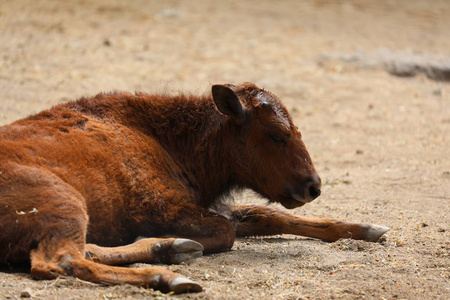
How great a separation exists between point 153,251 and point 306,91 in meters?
8.51

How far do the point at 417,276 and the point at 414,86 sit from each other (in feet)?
32.3

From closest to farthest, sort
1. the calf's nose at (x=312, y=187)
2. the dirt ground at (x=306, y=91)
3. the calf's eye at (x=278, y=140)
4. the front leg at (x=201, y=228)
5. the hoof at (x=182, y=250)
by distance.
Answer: the dirt ground at (x=306, y=91)
the hoof at (x=182, y=250)
the front leg at (x=201, y=228)
the calf's nose at (x=312, y=187)
the calf's eye at (x=278, y=140)

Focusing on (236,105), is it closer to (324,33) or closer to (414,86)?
(414,86)

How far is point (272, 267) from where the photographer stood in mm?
4898

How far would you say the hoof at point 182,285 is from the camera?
4.11 meters

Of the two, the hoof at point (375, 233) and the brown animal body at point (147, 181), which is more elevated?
the brown animal body at point (147, 181)

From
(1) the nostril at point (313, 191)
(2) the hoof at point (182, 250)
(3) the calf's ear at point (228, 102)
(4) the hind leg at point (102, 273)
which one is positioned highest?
(3) the calf's ear at point (228, 102)

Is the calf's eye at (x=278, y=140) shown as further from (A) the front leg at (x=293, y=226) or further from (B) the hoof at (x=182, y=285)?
(B) the hoof at (x=182, y=285)

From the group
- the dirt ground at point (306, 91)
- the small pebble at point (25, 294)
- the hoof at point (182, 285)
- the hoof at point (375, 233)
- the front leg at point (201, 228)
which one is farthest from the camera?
the hoof at point (375, 233)

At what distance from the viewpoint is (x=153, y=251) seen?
4.86m

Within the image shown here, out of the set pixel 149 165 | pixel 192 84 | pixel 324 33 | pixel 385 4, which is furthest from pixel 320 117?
pixel 385 4

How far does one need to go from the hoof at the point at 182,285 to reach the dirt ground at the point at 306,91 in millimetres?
78

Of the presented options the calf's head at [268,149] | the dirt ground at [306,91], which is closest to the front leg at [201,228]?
the dirt ground at [306,91]

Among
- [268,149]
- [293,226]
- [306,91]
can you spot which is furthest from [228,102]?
[306,91]
